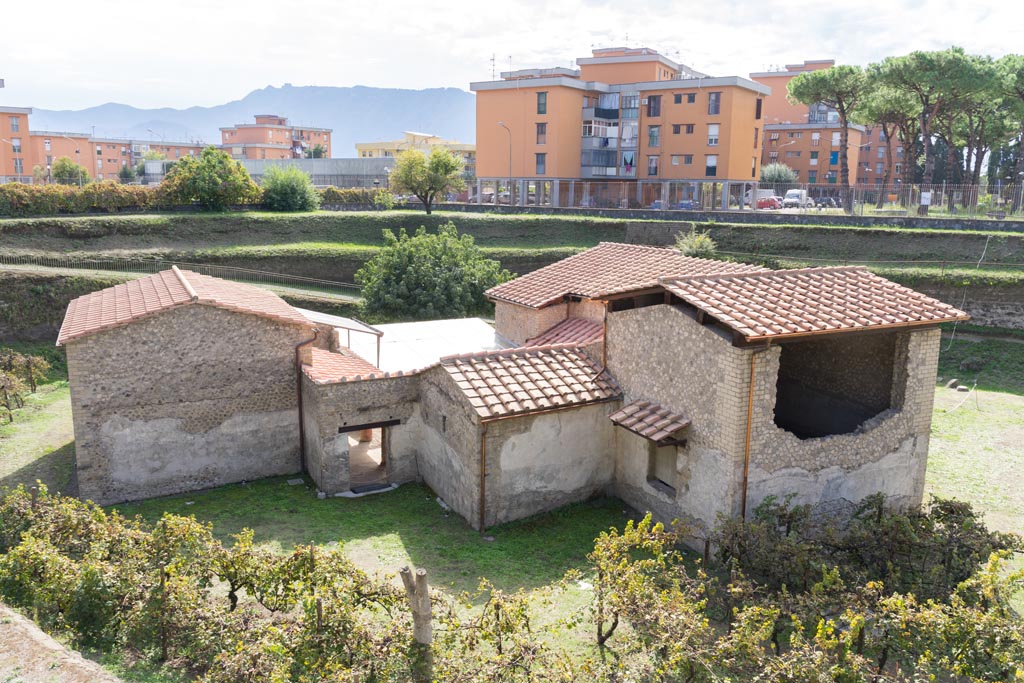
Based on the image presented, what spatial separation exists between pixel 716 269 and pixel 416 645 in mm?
13930

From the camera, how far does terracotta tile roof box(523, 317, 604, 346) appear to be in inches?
813

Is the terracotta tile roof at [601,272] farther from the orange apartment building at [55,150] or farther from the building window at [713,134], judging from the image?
the orange apartment building at [55,150]

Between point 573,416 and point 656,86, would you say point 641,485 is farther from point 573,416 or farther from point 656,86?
point 656,86

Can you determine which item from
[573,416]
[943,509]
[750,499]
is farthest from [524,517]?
[943,509]

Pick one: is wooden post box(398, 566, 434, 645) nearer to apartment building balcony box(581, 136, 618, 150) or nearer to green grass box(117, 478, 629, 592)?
green grass box(117, 478, 629, 592)

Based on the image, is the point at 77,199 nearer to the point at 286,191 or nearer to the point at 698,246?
the point at 286,191

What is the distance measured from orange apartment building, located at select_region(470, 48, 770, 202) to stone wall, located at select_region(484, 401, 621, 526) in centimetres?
4628

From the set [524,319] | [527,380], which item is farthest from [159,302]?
[524,319]

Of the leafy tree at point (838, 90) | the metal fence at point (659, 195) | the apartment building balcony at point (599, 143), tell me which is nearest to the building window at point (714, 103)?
the metal fence at point (659, 195)

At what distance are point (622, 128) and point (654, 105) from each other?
3.08m

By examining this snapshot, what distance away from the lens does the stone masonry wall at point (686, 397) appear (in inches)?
543

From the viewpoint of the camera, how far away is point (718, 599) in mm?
11703

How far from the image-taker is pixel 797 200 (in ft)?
Result: 209

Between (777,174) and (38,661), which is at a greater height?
(777,174)
